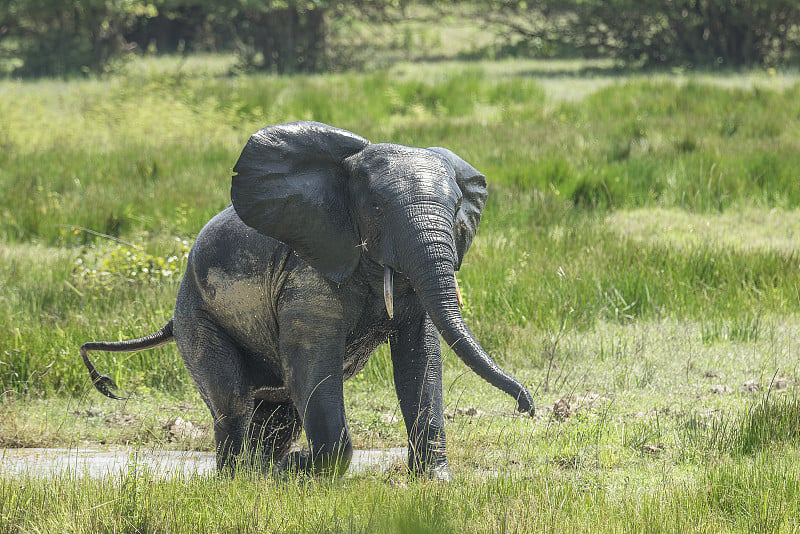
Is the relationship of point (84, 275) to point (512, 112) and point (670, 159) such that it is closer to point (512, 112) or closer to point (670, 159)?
point (670, 159)

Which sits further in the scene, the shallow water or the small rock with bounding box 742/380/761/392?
the small rock with bounding box 742/380/761/392

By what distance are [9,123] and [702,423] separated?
11147mm

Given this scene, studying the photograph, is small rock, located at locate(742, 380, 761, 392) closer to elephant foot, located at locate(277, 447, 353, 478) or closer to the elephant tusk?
elephant foot, located at locate(277, 447, 353, 478)

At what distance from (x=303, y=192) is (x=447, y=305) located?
0.89m

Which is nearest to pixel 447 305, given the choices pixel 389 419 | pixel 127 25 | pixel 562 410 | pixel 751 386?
pixel 562 410

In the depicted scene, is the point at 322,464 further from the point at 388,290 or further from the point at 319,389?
the point at 388,290

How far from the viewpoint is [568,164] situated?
11.1m

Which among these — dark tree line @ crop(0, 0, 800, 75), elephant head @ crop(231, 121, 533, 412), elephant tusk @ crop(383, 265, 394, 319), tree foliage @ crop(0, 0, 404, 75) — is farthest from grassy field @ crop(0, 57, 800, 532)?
tree foliage @ crop(0, 0, 404, 75)

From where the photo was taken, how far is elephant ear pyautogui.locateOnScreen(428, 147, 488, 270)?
4531 millimetres

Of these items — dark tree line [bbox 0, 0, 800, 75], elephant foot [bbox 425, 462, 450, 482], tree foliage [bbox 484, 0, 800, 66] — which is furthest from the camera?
dark tree line [bbox 0, 0, 800, 75]

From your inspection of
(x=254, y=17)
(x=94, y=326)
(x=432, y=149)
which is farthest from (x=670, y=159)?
(x=254, y=17)

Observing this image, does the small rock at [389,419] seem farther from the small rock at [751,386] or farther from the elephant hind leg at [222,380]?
the small rock at [751,386]

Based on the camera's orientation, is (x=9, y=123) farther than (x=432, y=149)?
Yes

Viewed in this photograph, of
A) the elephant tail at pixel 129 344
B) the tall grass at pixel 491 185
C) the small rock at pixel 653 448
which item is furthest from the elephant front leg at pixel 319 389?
the tall grass at pixel 491 185
